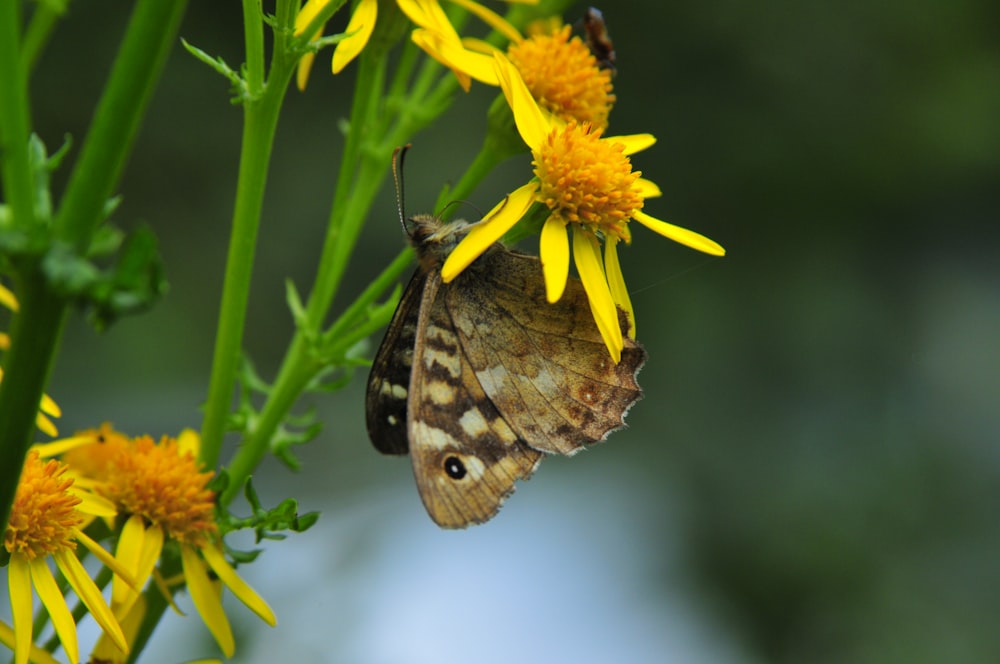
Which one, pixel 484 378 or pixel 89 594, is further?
pixel 484 378

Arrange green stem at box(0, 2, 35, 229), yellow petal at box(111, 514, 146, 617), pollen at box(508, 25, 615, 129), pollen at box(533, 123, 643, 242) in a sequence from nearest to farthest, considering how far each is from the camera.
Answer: green stem at box(0, 2, 35, 229), yellow petal at box(111, 514, 146, 617), pollen at box(533, 123, 643, 242), pollen at box(508, 25, 615, 129)

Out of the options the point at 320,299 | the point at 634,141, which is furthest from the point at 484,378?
the point at 634,141

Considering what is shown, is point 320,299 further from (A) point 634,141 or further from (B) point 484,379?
(A) point 634,141

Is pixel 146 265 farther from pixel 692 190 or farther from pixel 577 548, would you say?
pixel 692 190

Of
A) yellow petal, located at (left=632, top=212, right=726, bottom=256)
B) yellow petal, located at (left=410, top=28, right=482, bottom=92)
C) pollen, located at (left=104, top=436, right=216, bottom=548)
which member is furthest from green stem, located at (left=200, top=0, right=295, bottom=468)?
yellow petal, located at (left=632, top=212, right=726, bottom=256)

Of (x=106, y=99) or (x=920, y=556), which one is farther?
(x=920, y=556)

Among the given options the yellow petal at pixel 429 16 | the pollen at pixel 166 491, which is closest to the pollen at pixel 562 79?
the yellow petal at pixel 429 16

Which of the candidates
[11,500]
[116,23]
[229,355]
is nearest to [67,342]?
[116,23]

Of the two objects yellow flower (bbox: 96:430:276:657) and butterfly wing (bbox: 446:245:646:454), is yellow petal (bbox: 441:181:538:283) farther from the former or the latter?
yellow flower (bbox: 96:430:276:657)
